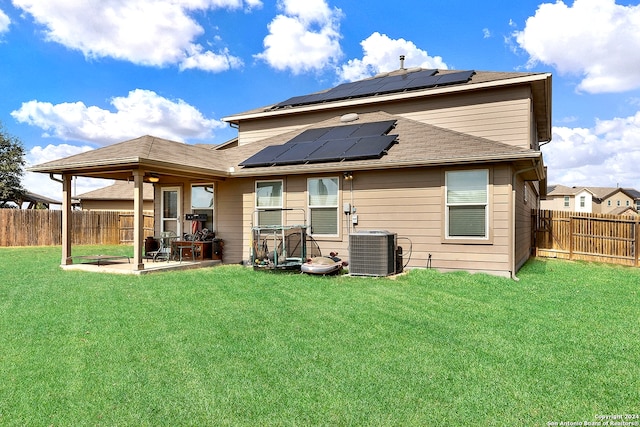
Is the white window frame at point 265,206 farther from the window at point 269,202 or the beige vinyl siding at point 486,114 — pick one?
the beige vinyl siding at point 486,114

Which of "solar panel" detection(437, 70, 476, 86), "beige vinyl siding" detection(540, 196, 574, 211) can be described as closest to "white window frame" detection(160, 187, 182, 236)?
"solar panel" detection(437, 70, 476, 86)

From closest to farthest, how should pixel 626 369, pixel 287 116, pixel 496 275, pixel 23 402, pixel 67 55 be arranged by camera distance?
pixel 23 402 < pixel 626 369 < pixel 496 275 < pixel 287 116 < pixel 67 55

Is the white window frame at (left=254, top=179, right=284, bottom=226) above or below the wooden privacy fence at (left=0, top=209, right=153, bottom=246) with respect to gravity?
above

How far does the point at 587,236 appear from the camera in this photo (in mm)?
11469

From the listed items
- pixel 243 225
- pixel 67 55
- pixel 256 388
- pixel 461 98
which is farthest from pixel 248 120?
pixel 256 388

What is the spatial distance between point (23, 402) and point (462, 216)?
738cm

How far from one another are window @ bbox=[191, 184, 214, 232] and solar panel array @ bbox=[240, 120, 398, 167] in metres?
1.39

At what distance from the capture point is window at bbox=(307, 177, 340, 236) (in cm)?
901

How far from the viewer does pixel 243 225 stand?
9.98 m

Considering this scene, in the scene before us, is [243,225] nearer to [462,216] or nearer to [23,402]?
[462,216]

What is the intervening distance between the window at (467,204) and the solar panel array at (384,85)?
3475 millimetres

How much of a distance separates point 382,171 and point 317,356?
5808 mm

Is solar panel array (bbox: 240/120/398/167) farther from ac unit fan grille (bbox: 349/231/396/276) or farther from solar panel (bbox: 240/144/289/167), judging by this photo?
ac unit fan grille (bbox: 349/231/396/276)

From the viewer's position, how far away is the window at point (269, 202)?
9.59 m
